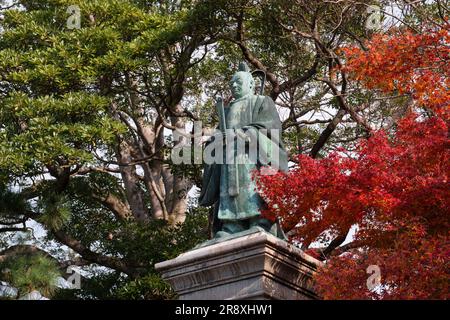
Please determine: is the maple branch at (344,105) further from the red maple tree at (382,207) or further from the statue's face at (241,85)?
the statue's face at (241,85)

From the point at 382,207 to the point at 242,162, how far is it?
1773 mm

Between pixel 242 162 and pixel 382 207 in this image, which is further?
pixel 242 162

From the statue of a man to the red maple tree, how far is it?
211 millimetres

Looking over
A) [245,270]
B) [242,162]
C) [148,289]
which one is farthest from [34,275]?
[245,270]

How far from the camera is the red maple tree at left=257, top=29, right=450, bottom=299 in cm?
1009

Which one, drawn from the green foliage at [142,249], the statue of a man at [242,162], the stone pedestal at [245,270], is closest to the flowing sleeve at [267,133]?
the statue of a man at [242,162]

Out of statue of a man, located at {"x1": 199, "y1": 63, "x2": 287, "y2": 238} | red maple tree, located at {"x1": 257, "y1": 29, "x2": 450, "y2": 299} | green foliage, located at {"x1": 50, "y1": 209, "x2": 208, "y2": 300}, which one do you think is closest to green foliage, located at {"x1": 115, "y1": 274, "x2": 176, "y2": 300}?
green foliage, located at {"x1": 50, "y1": 209, "x2": 208, "y2": 300}

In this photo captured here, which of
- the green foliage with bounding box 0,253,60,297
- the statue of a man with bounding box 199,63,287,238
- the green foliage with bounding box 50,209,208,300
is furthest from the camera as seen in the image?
the green foliage with bounding box 50,209,208,300

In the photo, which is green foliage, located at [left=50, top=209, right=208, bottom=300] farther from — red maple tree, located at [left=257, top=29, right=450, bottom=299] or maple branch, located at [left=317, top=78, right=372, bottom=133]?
red maple tree, located at [left=257, top=29, right=450, bottom=299]

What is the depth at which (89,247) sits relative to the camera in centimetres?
1980

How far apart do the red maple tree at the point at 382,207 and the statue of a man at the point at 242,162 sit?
211mm

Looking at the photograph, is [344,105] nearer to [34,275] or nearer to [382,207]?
[34,275]

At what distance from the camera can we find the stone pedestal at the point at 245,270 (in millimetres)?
10727

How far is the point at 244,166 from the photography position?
1155cm
